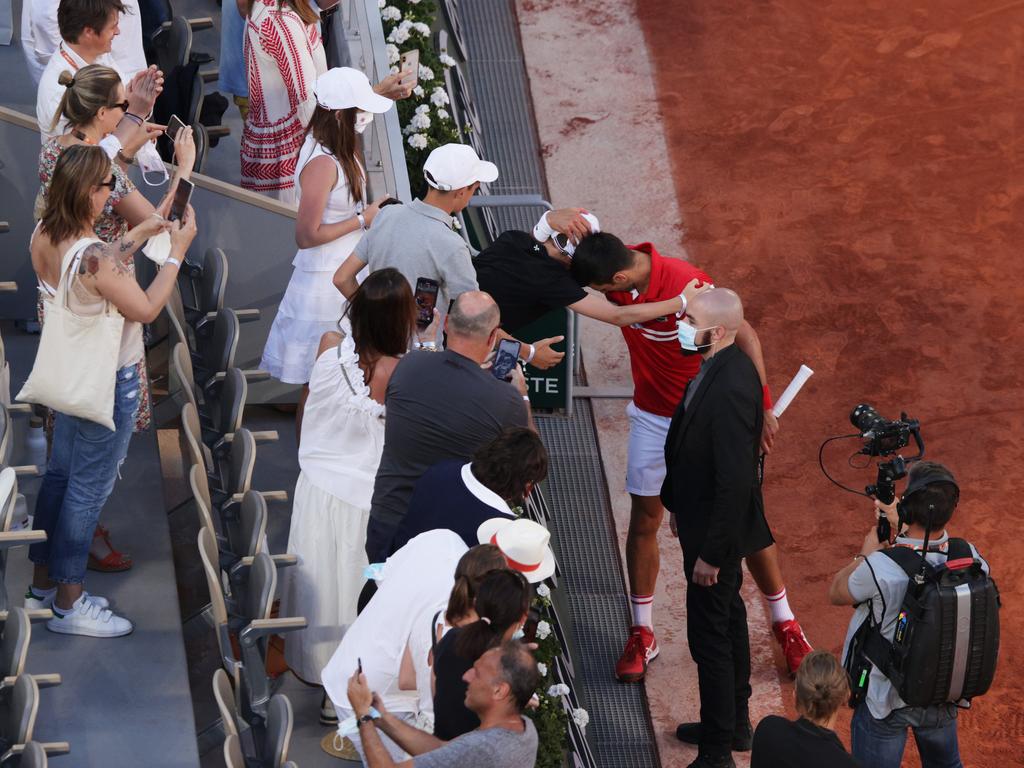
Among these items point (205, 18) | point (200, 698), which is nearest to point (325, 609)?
point (200, 698)

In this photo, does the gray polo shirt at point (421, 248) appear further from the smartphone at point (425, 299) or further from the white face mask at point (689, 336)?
the white face mask at point (689, 336)

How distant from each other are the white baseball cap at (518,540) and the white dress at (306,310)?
6.83 feet

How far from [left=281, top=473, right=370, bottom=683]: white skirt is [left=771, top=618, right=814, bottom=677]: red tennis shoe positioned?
2.30 m

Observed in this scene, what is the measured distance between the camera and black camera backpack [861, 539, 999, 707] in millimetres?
5340

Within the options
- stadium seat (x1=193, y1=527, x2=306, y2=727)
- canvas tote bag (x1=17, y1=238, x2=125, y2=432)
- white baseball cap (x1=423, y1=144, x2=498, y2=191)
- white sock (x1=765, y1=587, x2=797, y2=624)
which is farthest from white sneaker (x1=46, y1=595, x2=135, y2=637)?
white sock (x1=765, y1=587, x2=797, y2=624)

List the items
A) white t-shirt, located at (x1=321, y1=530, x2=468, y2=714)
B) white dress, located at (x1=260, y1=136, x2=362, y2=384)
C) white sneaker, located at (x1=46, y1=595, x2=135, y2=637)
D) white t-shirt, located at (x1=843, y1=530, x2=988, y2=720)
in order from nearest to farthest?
white t-shirt, located at (x1=321, y1=530, x2=468, y2=714)
white t-shirt, located at (x1=843, y1=530, x2=988, y2=720)
white sneaker, located at (x1=46, y1=595, x2=135, y2=637)
white dress, located at (x1=260, y1=136, x2=362, y2=384)

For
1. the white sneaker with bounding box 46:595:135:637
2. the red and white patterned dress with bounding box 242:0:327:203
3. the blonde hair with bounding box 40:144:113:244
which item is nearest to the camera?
the blonde hair with bounding box 40:144:113:244

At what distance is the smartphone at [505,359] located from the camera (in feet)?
18.6

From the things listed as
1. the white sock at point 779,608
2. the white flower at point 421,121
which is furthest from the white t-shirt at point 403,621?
the white flower at point 421,121

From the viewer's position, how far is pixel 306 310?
21.8 ft

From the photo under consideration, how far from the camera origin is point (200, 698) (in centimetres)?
611

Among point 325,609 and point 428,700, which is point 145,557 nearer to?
point 325,609

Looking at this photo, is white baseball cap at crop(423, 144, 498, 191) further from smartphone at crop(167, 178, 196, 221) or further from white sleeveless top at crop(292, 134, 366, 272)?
smartphone at crop(167, 178, 196, 221)

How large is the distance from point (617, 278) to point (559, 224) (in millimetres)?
328
